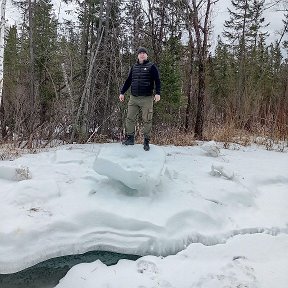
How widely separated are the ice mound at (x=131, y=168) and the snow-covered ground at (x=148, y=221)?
1cm

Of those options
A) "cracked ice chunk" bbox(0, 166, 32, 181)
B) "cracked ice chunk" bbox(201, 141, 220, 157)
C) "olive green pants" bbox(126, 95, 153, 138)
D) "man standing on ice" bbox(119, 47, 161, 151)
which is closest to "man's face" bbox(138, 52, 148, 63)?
"man standing on ice" bbox(119, 47, 161, 151)

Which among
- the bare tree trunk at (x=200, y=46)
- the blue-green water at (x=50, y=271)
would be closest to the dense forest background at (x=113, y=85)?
the bare tree trunk at (x=200, y=46)

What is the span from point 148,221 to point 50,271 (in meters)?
1.08

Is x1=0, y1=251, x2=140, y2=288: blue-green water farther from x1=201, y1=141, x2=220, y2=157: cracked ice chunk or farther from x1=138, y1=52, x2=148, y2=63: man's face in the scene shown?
x1=201, y1=141, x2=220, y2=157: cracked ice chunk

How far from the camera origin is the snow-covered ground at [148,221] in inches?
116

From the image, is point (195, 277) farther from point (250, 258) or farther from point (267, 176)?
point (267, 176)

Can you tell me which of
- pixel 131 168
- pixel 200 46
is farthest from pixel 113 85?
pixel 131 168

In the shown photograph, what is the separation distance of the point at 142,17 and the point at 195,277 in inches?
436

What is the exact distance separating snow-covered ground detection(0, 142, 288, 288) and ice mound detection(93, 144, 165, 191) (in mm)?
12

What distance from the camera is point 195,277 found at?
285 centimetres

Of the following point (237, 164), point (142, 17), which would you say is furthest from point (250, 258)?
point (142, 17)

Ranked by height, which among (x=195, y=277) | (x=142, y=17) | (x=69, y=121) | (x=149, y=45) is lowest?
(x=195, y=277)

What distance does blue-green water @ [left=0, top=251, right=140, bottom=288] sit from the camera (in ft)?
9.45

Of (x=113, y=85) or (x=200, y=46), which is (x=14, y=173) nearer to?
(x=200, y=46)
